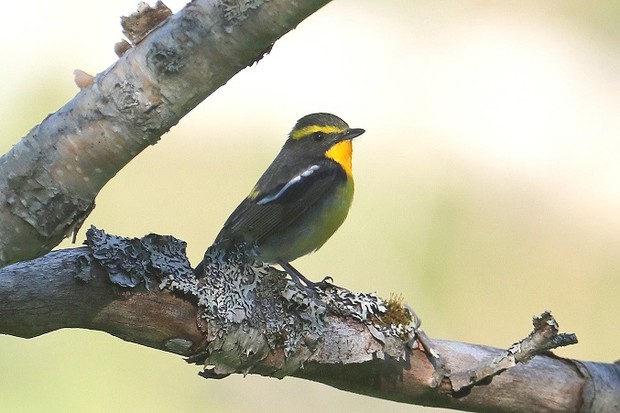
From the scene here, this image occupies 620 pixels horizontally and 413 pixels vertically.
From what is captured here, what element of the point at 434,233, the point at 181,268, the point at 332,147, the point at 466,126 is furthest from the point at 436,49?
the point at 181,268

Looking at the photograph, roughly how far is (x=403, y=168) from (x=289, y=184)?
1465mm

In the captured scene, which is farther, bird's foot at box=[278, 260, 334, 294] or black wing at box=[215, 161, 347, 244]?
black wing at box=[215, 161, 347, 244]

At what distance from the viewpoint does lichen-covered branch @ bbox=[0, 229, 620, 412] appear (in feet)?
7.68

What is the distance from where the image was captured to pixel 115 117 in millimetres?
2023

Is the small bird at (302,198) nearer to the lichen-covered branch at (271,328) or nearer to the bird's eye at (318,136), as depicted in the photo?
the bird's eye at (318,136)

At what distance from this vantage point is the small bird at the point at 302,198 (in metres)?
3.69

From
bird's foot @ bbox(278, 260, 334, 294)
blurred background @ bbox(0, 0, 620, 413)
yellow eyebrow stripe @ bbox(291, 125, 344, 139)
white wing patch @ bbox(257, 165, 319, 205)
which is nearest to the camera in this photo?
bird's foot @ bbox(278, 260, 334, 294)

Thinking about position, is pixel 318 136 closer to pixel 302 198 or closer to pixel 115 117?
pixel 302 198

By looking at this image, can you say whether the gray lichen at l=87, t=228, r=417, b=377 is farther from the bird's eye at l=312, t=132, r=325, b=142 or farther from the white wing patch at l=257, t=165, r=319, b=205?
the bird's eye at l=312, t=132, r=325, b=142

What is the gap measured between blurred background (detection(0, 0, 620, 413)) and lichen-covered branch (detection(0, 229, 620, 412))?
142 centimetres

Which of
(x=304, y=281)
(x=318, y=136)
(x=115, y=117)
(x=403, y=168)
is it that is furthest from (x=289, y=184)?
(x=115, y=117)

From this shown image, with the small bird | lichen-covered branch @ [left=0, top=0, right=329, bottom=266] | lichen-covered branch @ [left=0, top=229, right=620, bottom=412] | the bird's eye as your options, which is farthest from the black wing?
lichen-covered branch @ [left=0, top=0, right=329, bottom=266]

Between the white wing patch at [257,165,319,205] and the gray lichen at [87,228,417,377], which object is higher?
the white wing patch at [257,165,319,205]

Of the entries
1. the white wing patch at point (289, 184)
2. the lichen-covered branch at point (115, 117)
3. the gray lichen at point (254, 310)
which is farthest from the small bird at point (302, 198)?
the lichen-covered branch at point (115, 117)
